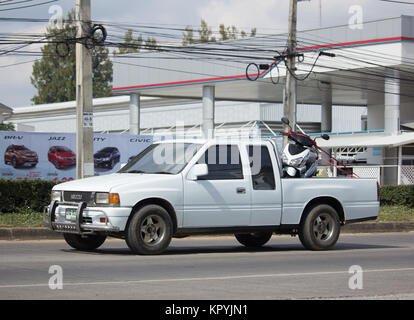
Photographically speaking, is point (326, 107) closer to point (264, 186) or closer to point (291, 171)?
point (291, 171)

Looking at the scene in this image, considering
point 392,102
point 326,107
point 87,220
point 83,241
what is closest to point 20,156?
point 83,241

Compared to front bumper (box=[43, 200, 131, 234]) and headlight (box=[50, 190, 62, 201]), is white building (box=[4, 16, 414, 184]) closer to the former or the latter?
headlight (box=[50, 190, 62, 201])

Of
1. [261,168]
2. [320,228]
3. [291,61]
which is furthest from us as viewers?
[291,61]

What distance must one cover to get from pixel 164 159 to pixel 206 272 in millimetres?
2951

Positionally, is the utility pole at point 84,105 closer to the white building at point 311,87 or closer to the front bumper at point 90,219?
the front bumper at point 90,219

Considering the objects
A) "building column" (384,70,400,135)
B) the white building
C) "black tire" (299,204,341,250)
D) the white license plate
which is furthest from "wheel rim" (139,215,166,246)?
"building column" (384,70,400,135)

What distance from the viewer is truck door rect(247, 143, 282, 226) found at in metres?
12.9

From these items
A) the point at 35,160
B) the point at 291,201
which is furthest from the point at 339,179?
the point at 35,160

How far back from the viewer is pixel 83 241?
42.6 ft

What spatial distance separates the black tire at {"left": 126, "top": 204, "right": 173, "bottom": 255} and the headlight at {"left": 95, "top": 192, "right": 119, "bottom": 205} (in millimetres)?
408

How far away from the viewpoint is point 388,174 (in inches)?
1503

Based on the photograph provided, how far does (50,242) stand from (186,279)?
668cm

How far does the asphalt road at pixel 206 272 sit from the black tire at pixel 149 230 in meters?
0.19
